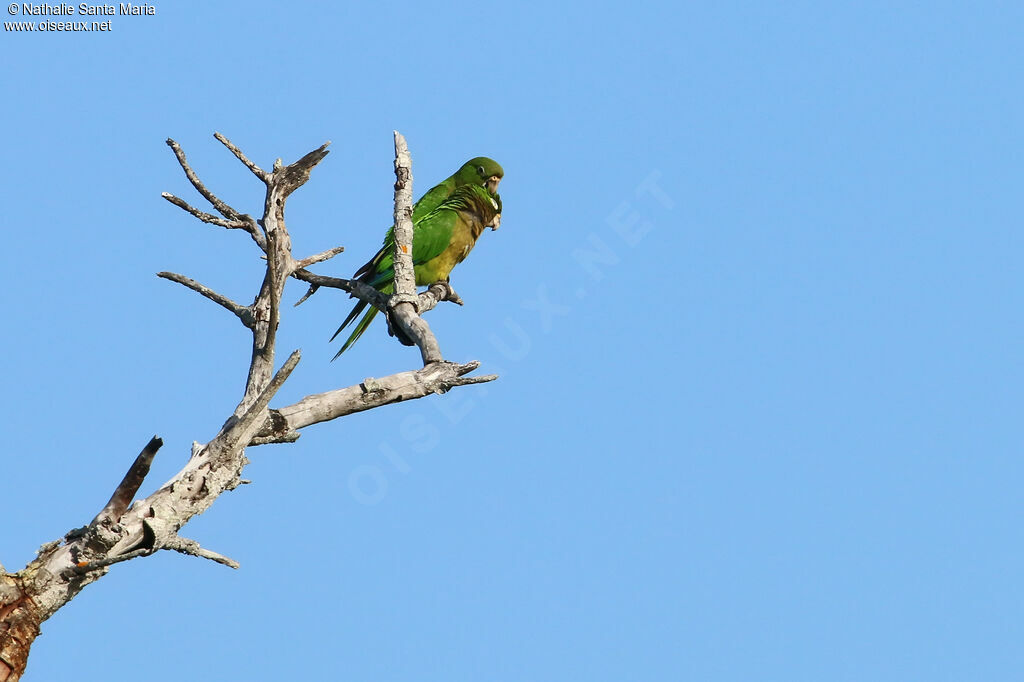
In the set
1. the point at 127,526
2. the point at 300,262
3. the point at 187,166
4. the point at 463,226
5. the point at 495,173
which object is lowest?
the point at 127,526

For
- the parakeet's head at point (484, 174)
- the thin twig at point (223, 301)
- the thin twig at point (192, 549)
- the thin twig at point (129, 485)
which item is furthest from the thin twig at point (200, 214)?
the parakeet's head at point (484, 174)

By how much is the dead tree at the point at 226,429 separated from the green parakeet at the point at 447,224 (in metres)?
1.75

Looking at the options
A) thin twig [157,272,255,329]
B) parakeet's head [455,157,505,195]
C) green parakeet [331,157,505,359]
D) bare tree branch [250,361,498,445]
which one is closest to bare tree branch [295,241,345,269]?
thin twig [157,272,255,329]

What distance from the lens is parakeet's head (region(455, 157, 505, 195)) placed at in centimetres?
1030

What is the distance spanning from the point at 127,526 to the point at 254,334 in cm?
168

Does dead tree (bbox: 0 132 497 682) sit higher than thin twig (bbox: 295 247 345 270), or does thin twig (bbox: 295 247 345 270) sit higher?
thin twig (bbox: 295 247 345 270)

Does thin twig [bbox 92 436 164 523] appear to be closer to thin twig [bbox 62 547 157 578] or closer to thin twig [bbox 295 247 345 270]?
thin twig [bbox 62 547 157 578]

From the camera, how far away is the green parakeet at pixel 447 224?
936cm

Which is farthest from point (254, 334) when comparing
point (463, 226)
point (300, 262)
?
point (463, 226)

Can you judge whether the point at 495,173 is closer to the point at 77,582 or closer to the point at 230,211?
the point at 230,211

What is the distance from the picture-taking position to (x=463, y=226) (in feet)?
32.4

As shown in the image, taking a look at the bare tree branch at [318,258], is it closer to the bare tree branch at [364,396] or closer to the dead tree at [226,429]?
the dead tree at [226,429]

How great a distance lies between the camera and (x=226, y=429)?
6.14 m

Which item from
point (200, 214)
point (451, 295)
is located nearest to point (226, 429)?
point (200, 214)
